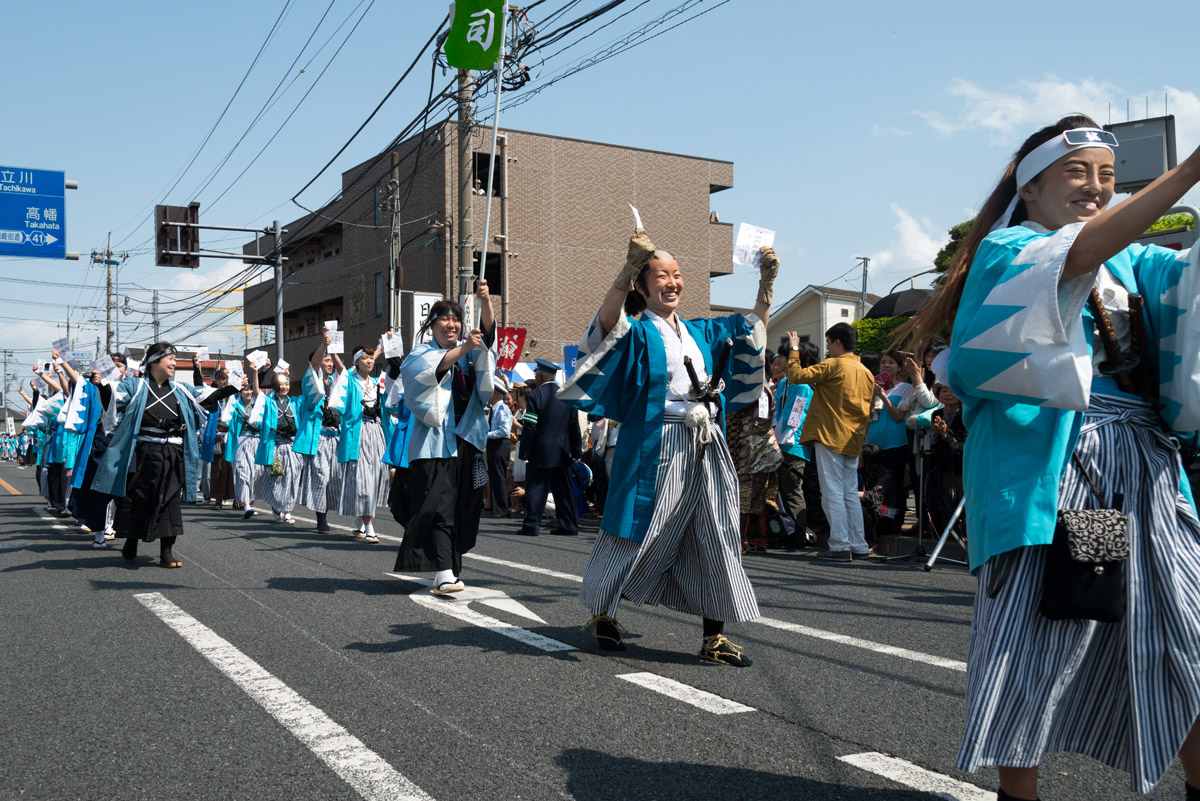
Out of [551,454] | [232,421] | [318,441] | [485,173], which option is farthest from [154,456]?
[485,173]

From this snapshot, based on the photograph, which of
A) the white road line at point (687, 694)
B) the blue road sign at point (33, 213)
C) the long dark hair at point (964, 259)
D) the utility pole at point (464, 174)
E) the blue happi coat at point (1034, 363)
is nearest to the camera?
the blue happi coat at point (1034, 363)

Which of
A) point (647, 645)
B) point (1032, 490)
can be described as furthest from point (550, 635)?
point (1032, 490)

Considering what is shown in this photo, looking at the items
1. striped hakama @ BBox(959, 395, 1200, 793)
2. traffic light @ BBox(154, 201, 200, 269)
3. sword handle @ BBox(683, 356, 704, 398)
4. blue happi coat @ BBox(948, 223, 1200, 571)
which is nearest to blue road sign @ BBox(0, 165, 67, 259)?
traffic light @ BBox(154, 201, 200, 269)

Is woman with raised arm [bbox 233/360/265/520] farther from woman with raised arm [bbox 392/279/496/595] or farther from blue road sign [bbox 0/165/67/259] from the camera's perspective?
blue road sign [bbox 0/165/67/259]

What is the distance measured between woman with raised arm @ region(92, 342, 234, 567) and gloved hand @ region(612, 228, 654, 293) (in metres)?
5.25

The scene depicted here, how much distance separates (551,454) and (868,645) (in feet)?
22.4

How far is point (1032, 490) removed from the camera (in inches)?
87.2

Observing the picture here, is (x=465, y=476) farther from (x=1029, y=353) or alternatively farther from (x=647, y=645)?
(x=1029, y=353)

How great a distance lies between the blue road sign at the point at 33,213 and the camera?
2097 cm

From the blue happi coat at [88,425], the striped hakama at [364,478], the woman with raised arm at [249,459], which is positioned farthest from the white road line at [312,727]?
the woman with raised arm at [249,459]

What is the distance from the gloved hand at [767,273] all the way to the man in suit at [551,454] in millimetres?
6885

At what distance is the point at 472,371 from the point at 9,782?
4213 millimetres

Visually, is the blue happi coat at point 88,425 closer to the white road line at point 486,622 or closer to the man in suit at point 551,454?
the white road line at point 486,622

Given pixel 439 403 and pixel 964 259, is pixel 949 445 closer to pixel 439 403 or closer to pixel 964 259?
pixel 439 403
